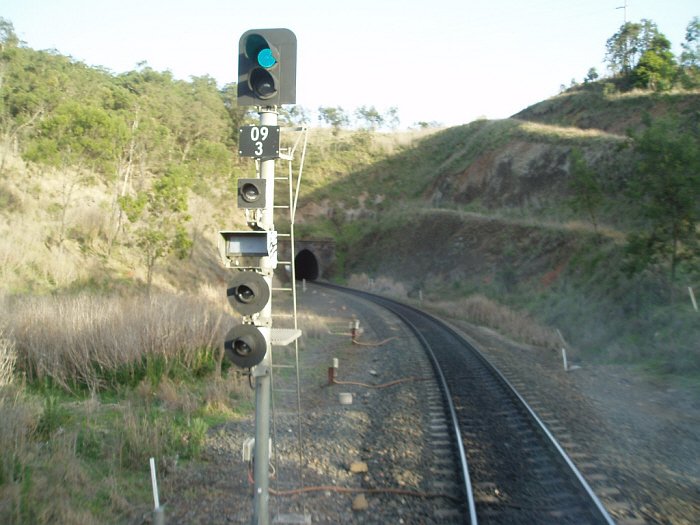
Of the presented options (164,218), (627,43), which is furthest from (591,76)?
(164,218)

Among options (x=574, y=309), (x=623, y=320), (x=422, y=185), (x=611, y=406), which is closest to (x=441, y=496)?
(x=611, y=406)

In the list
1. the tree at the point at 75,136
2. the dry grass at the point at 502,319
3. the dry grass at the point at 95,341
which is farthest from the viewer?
the tree at the point at 75,136

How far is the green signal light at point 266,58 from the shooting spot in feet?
17.3

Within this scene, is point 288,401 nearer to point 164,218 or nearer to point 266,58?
point 266,58

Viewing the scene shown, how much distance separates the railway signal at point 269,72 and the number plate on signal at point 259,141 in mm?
256

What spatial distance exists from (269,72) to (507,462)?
607cm

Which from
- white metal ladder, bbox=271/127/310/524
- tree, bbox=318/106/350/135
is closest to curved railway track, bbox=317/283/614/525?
white metal ladder, bbox=271/127/310/524

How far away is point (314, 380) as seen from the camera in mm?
13352

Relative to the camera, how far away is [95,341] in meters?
10.9

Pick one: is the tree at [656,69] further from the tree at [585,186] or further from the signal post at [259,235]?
the signal post at [259,235]

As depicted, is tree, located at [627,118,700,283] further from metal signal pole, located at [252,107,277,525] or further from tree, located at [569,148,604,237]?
metal signal pole, located at [252,107,277,525]

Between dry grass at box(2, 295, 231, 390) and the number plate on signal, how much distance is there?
659 cm

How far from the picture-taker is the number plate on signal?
5.34 metres

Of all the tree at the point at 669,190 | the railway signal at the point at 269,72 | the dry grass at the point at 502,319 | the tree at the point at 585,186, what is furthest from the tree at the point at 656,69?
the railway signal at the point at 269,72
